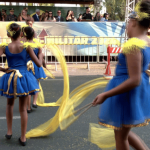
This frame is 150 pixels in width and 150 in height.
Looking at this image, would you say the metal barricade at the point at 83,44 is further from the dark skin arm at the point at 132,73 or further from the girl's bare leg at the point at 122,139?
the dark skin arm at the point at 132,73

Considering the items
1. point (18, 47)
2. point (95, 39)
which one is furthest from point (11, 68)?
point (95, 39)

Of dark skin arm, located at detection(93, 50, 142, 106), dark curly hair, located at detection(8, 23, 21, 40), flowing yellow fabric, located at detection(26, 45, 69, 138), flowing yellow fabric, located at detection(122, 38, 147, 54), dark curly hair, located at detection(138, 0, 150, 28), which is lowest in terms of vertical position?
flowing yellow fabric, located at detection(26, 45, 69, 138)

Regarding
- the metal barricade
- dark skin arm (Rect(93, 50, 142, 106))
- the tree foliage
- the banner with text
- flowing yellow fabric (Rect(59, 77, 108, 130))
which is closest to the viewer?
dark skin arm (Rect(93, 50, 142, 106))

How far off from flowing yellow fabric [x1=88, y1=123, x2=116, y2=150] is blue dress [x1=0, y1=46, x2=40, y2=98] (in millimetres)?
1047

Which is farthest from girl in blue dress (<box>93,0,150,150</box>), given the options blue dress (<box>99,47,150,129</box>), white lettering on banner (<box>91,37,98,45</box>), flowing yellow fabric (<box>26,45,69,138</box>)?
white lettering on banner (<box>91,37,98,45</box>)

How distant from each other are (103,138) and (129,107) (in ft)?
3.02

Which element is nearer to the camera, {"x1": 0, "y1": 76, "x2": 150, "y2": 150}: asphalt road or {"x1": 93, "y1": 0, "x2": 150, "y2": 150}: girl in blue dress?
{"x1": 93, "y1": 0, "x2": 150, "y2": 150}: girl in blue dress

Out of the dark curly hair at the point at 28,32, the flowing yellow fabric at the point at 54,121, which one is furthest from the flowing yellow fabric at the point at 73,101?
the dark curly hair at the point at 28,32

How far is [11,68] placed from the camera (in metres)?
3.18

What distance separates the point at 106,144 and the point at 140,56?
1.31 metres

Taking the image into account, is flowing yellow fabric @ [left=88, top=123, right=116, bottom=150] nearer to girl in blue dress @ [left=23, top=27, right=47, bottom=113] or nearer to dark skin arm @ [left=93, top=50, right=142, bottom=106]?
dark skin arm @ [left=93, top=50, right=142, bottom=106]

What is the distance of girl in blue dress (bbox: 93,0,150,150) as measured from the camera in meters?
1.81

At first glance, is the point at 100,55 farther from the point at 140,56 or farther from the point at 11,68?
the point at 140,56

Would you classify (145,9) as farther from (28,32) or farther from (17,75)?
(28,32)
